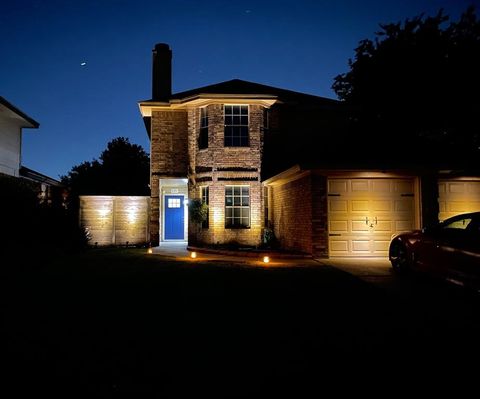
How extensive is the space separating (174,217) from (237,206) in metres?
4.19

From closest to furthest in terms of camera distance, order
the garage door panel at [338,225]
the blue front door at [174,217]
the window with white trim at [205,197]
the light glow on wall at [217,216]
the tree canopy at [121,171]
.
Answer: the garage door panel at [338,225] < the light glow on wall at [217,216] < the window with white trim at [205,197] < the blue front door at [174,217] < the tree canopy at [121,171]

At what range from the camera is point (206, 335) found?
4180 mm

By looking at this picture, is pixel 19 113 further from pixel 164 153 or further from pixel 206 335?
pixel 206 335

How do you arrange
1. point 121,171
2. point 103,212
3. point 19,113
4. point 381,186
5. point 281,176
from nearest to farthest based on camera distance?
point 381,186 → point 281,176 → point 19,113 → point 103,212 → point 121,171

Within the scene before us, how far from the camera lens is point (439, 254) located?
6.90 meters

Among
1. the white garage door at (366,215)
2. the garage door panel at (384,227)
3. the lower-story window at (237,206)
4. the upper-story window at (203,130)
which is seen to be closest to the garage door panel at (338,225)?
the white garage door at (366,215)

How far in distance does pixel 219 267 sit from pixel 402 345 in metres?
6.23

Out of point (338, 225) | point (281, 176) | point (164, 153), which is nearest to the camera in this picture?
point (338, 225)

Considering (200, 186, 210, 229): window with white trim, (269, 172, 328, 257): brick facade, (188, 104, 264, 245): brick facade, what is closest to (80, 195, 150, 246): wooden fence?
(200, 186, 210, 229): window with white trim

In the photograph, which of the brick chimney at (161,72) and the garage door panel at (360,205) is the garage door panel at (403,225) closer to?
the garage door panel at (360,205)

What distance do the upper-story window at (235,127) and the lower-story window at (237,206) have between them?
1.90m

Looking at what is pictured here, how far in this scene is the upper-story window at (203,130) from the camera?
14.9 meters

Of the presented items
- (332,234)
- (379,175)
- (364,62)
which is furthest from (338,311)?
(364,62)

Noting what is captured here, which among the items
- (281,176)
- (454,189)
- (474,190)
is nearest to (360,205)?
(281,176)
